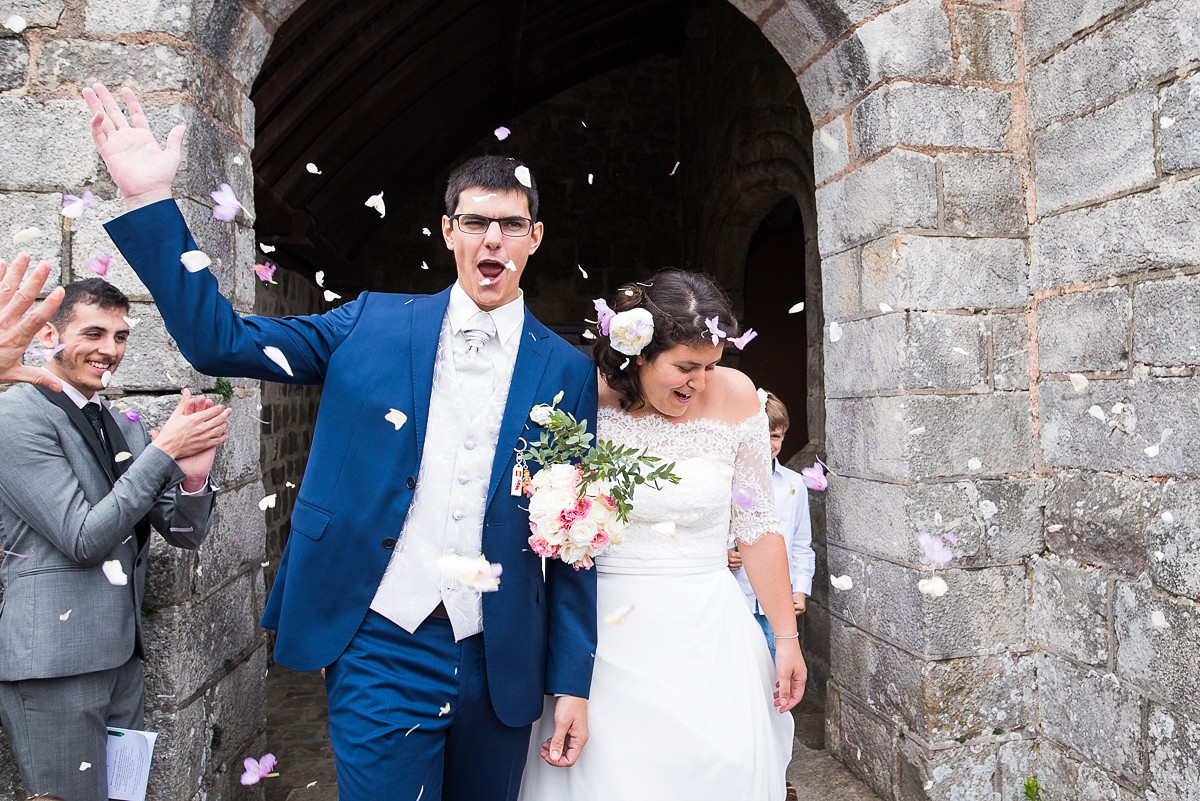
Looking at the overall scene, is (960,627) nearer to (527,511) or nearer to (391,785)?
(527,511)

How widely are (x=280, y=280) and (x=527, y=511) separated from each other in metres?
4.61

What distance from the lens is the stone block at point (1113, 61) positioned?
2357 mm

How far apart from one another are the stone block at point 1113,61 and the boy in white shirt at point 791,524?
147 cm

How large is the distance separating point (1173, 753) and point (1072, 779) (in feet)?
1.51

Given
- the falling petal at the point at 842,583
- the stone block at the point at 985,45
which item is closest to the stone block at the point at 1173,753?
the falling petal at the point at 842,583

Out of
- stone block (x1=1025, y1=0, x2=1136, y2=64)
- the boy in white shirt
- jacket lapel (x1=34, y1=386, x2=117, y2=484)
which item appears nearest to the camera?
jacket lapel (x1=34, y1=386, x2=117, y2=484)

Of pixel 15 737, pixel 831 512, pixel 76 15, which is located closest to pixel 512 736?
pixel 15 737

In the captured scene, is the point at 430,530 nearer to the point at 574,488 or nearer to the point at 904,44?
the point at 574,488

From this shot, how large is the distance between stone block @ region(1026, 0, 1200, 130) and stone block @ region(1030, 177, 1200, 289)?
0.35 meters

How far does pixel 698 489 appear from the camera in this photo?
2051 millimetres

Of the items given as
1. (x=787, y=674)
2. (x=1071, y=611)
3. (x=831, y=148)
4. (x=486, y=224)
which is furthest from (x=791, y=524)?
(x=486, y=224)

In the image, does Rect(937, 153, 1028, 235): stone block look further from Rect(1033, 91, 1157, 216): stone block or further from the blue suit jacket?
the blue suit jacket

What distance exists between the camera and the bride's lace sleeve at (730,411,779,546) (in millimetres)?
2207

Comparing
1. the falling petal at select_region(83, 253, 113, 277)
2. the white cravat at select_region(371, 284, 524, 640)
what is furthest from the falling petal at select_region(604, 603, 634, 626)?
the falling petal at select_region(83, 253, 113, 277)
